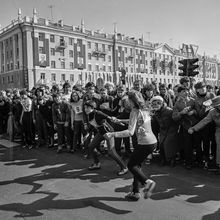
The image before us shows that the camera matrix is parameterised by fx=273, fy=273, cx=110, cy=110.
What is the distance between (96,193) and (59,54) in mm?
65668

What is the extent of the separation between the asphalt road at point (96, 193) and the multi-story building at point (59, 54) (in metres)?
49.5

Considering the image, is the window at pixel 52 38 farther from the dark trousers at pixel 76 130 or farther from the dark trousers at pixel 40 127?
the dark trousers at pixel 76 130

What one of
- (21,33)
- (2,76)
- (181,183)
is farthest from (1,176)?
(2,76)

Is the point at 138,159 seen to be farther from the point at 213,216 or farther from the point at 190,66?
the point at 190,66

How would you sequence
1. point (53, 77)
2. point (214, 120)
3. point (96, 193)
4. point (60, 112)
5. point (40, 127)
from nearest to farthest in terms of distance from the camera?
point (96, 193)
point (214, 120)
point (60, 112)
point (40, 127)
point (53, 77)

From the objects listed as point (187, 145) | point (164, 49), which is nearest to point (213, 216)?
point (187, 145)

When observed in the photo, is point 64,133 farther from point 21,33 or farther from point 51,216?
point 21,33

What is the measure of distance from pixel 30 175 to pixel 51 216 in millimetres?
2365

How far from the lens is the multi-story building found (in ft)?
204

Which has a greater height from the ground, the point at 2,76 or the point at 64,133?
the point at 2,76

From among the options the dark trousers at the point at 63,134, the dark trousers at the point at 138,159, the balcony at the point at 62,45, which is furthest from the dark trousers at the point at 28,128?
the balcony at the point at 62,45

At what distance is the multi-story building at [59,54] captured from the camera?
6212 cm

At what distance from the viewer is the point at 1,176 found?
20.3 feet

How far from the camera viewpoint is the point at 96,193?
16.2ft
